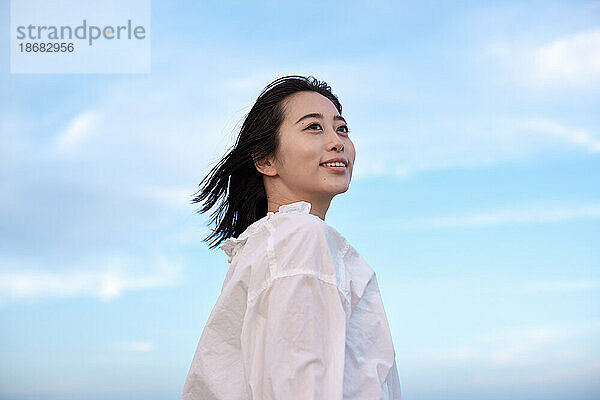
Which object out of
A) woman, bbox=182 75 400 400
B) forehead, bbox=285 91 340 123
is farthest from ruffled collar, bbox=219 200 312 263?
forehead, bbox=285 91 340 123

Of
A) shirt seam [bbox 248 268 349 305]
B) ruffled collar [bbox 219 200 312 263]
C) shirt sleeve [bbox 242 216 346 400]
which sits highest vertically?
ruffled collar [bbox 219 200 312 263]

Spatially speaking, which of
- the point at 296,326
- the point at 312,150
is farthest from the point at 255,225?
the point at 296,326

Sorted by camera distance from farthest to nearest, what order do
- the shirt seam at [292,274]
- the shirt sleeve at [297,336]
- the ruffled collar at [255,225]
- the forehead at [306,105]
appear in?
the forehead at [306,105] < the ruffled collar at [255,225] < the shirt seam at [292,274] < the shirt sleeve at [297,336]

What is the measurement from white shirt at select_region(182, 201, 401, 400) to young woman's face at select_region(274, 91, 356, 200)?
0.84 ft

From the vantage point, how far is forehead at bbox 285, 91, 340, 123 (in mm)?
2532

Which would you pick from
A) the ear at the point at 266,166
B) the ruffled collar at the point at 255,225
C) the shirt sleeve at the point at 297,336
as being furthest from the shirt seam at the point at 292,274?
the ear at the point at 266,166

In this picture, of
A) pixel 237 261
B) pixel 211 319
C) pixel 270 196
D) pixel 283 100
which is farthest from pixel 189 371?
pixel 283 100

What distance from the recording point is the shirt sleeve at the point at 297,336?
1708 mm

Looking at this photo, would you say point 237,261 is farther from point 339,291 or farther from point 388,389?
point 388,389

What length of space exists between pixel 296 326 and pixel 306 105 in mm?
1013

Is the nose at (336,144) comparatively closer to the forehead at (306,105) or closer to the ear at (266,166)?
the forehead at (306,105)

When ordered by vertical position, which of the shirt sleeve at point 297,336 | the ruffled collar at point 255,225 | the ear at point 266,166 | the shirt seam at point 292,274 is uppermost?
the ear at point 266,166

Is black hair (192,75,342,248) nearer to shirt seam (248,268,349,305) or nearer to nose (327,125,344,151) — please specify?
nose (327,125,344,151)

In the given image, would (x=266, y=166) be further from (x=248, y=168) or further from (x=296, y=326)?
(x=296, y=326)
